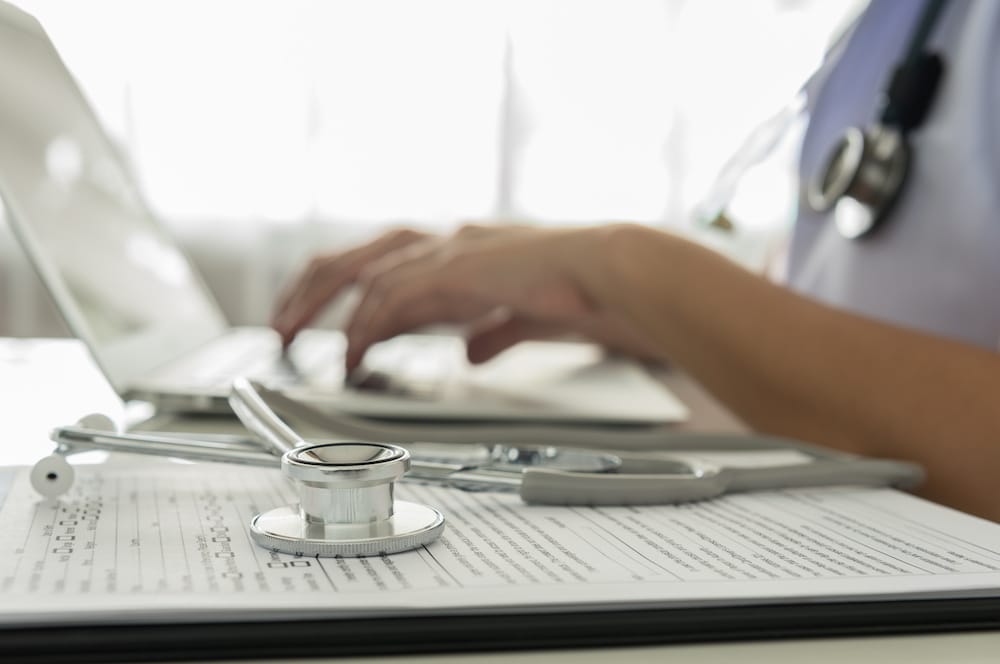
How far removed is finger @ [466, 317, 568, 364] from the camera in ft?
2.68

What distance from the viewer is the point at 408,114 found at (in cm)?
182

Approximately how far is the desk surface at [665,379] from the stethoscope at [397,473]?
69mm

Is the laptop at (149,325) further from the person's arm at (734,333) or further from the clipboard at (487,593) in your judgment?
the clipboard at (487,593)

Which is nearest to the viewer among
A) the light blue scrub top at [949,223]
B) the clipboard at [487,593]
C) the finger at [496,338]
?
the clipboard at [487,593]

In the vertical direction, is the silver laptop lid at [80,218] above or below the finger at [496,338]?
above

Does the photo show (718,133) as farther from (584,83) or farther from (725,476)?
(725,476)

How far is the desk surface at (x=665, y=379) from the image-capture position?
0.24 meters

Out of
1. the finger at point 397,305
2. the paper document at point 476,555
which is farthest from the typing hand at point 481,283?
the paper document at point 476,555

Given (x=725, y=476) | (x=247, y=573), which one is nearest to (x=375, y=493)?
(x=247, y=573)

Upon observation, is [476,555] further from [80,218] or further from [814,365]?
[80,218]

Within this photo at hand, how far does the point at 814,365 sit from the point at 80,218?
49cm

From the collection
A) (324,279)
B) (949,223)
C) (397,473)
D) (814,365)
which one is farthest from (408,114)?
(397,473)

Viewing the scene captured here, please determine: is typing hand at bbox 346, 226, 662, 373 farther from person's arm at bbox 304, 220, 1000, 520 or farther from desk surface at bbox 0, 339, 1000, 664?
desk surface at bbox 0, 339, 1000, 664

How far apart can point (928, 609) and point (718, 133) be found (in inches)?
67.0
